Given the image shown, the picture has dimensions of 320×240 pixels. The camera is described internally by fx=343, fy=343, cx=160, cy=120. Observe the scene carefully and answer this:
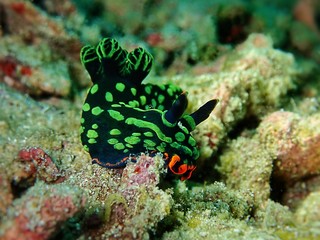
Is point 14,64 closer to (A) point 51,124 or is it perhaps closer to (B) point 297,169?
(A) point 51,124

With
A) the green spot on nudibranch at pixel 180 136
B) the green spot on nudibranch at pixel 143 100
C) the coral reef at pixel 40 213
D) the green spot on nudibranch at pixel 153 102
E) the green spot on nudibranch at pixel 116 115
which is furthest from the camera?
the green spot on nudibranch at pixel 153 102

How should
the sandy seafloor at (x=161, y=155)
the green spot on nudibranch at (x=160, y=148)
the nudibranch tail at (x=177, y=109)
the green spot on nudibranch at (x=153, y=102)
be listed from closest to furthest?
the sandy seafloor at (x=161, y=155)
the nudibranch tail at (x=177, y=109)
the green spot on nudibranch at (x=160, y=148)
the green spot on nudibranch at (x=153, y=102)

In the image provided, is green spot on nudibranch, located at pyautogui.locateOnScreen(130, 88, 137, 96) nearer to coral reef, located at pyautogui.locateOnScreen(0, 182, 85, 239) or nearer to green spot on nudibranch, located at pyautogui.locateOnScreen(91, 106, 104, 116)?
green spot on nudibranch, located at pyautogui.locateOnScreen(91, 106, 104, 116)

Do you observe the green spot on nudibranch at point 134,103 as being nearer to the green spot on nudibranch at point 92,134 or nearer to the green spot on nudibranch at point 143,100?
the green spot on nudibranch at point 143,100

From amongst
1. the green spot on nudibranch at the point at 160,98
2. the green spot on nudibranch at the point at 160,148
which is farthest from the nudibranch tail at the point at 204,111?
the green spot on nudibranch at the point at 160,98

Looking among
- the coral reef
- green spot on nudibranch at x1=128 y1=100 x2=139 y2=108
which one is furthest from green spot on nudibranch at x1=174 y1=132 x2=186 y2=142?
the coral reef

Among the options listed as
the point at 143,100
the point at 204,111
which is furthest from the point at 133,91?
the point at 204,111

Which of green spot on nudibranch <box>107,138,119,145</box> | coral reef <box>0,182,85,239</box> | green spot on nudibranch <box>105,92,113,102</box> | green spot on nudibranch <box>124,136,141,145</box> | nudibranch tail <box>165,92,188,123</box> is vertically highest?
green spot on nudibranch <box>105,92,113,102</box>
